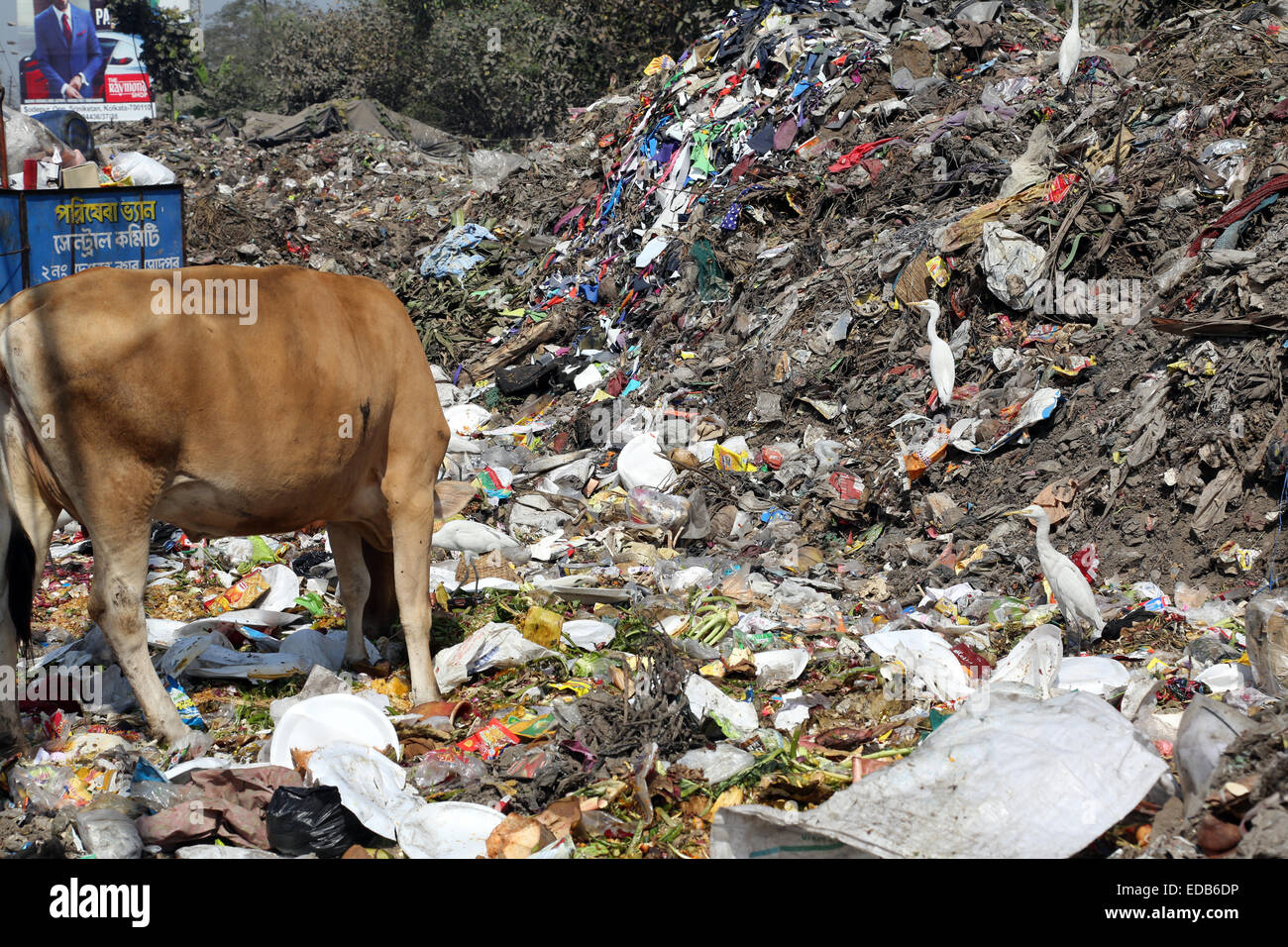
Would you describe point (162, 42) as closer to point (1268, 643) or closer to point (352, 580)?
point (352, 580)

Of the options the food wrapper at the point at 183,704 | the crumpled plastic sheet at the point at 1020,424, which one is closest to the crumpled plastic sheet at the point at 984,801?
the food wrapper at the point at 183,704

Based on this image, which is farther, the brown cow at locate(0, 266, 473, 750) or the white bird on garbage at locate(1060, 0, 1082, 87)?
the white bird on garbage at locate(1060, 0, 1082, 87)

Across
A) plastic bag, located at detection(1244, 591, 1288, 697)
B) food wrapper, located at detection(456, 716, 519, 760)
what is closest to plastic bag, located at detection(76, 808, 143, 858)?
food wrapper, located at detection(456, 716, 519, 760)

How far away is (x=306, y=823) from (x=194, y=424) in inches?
63.8

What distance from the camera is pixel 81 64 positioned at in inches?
1243

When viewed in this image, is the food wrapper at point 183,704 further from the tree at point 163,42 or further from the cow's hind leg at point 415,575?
the tree at point 163,42

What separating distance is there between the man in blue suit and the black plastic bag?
33971 millimetres

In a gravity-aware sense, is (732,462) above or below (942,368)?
below

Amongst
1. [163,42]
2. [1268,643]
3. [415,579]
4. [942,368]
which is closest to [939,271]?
[942,368]

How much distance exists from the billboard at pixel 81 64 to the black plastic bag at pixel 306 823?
31997mm

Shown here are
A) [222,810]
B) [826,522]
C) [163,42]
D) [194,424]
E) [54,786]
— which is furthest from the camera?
[163,42]

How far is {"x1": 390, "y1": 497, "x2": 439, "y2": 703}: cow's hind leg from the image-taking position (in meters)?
4.77

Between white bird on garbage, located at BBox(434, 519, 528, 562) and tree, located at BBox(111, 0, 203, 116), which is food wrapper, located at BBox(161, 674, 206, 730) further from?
tree, located at BBox(111, 0, 203, 116)
